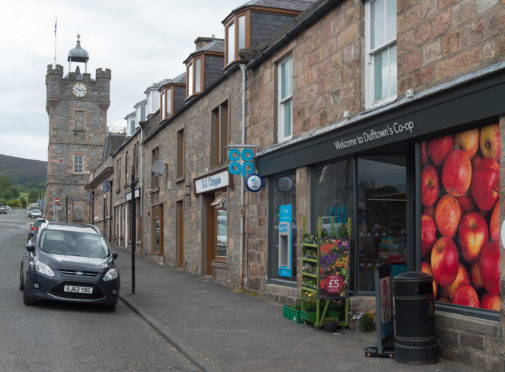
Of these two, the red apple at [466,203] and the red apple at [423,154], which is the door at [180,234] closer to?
the red apple at [423,154]

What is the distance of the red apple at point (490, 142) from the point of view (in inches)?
300

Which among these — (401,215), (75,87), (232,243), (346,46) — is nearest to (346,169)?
(401,215)

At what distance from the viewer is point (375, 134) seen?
10.1 m

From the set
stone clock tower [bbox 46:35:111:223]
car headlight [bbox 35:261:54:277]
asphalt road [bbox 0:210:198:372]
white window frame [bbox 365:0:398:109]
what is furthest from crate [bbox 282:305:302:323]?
stone clock tower [bbox 46:35:111:223]

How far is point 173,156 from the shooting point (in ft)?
82.4

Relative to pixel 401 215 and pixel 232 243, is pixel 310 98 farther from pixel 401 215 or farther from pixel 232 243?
pixel 232 243

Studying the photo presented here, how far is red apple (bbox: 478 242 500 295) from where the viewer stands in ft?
24.9

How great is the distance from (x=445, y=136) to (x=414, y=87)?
96 centimetres

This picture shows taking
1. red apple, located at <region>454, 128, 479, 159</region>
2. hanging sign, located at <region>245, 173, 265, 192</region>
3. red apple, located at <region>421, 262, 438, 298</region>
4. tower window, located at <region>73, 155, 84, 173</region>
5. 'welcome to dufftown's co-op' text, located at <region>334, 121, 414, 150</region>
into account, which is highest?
tower window, located at <region>73, 155, 84, 173</region>

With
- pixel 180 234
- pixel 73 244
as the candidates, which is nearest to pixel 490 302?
pixel 73 244

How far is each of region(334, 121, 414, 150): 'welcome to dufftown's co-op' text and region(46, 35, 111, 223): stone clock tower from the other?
63.0 m

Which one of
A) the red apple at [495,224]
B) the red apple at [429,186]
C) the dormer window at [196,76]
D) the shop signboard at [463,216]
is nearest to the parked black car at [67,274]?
the shop signboard at [463,216]

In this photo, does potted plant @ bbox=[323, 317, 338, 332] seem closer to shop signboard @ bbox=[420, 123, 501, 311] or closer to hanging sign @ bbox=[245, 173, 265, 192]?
shop signboard @ bbox=[420, 123, 501, 311]

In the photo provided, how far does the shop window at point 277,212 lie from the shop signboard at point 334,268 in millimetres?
3017
